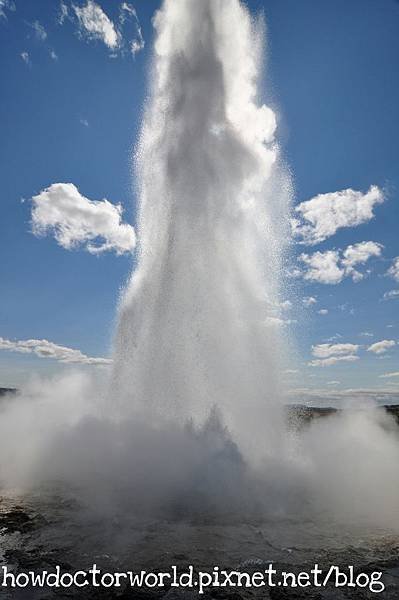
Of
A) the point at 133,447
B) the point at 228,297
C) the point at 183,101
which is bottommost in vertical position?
the point at 133,447

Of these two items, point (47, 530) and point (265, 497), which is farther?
point (265, 497)

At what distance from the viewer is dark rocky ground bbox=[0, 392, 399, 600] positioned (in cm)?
709

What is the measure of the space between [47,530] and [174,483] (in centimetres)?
481

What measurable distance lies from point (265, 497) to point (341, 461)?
8.83 meters

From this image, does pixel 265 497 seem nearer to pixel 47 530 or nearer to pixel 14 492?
pixel 47 530

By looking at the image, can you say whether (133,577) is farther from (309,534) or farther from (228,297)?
(228,297)

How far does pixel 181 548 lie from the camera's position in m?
8.86

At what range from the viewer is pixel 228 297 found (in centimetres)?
2067

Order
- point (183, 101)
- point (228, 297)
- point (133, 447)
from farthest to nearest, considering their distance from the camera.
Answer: point (183, 101) → point (228, 297) → point (133, 447)

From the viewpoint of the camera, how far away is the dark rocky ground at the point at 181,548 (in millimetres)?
7094

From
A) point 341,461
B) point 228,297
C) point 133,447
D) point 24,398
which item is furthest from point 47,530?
point 24,398

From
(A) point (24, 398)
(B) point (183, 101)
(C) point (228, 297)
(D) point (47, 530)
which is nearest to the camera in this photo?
Answer: (D) point (47, 530)

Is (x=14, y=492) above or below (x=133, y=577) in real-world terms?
above

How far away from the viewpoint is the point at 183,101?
24.0 m
